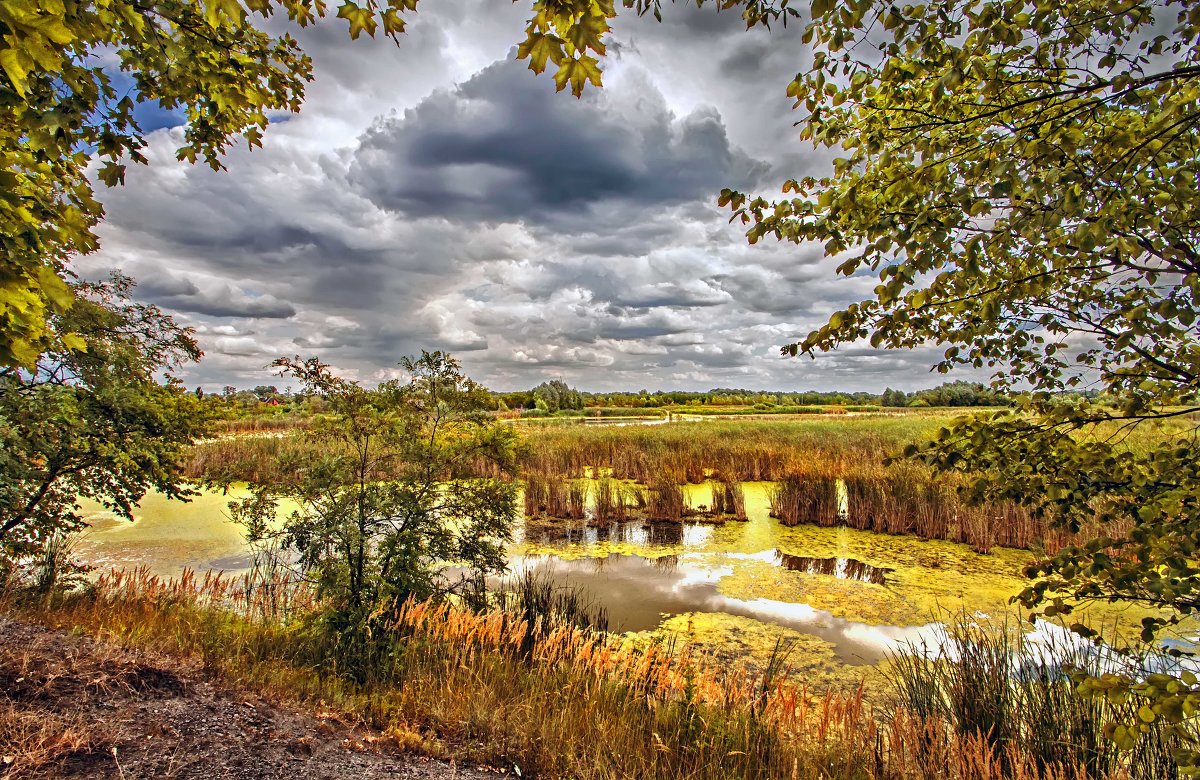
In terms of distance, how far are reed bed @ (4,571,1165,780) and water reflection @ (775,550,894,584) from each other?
3157mm

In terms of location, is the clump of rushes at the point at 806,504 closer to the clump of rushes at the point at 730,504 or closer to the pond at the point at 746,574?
the pond at the point at 746,574

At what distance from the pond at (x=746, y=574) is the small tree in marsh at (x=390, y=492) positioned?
2061mm

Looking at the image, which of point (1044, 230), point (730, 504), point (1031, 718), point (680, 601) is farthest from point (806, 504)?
point (1044, 230)

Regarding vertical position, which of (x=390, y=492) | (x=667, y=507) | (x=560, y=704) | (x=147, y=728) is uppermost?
(x=390, y=492)

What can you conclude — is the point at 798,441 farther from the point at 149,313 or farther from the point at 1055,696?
the point at 149,313

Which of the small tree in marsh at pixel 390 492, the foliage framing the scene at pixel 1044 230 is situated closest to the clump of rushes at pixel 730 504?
the small tree in marsh at pixel 390 492

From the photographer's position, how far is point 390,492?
4504 mm

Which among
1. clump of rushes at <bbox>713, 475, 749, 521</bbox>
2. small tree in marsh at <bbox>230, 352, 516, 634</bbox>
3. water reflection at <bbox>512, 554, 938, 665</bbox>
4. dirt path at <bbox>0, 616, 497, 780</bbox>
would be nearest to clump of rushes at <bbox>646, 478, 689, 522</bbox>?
clump of rushes at <bbox>713, 475, 749, 521</bbox>

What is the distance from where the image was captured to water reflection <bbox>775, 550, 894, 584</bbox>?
689cm

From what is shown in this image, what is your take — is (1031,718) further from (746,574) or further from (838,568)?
(838,568)

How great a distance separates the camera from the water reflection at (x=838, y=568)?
22.6ft

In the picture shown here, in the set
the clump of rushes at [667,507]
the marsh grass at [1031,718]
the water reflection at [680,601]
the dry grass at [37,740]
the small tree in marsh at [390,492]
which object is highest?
the small tree in marsh at [390,492]

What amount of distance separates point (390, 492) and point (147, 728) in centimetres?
210

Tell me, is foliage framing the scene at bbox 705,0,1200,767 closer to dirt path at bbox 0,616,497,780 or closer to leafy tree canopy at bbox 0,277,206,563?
dirt path at bbox 0,616,497,780
